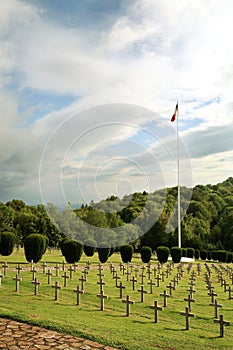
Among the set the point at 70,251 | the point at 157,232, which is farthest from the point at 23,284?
the point at 157,232

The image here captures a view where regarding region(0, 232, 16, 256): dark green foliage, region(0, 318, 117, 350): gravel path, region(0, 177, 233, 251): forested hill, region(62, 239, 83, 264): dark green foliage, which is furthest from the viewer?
region(0, 177, 233, 251): forested hill

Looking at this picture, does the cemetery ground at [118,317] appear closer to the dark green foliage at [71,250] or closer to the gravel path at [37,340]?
the gravel path at [37,340]

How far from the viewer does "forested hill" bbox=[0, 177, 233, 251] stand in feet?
157

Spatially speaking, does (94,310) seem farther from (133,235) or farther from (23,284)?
(133,235)

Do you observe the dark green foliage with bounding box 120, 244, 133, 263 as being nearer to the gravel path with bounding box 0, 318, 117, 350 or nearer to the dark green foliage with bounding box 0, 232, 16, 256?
the dark green foliage with bounding box 0, 232, 16, 256

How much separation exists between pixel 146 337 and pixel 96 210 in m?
46.6

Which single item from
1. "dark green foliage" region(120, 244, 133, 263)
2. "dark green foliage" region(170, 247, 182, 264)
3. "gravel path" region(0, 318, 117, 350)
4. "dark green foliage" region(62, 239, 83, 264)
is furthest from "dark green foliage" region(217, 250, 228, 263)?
"gravel path" region(0, 318, 117, 350)

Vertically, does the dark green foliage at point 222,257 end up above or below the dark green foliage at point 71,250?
below

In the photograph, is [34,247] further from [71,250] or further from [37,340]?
[37,340]

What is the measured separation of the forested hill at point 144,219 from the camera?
4778 cm

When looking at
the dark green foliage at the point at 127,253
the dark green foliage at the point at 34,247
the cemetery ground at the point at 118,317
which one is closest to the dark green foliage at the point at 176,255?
the dark green foliage at the point at 127,253

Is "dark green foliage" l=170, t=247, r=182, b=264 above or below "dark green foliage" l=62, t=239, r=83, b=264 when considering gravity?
below

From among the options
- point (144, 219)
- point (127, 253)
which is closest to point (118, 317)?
point (127, 253)

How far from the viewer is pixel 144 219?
60.9 meters
